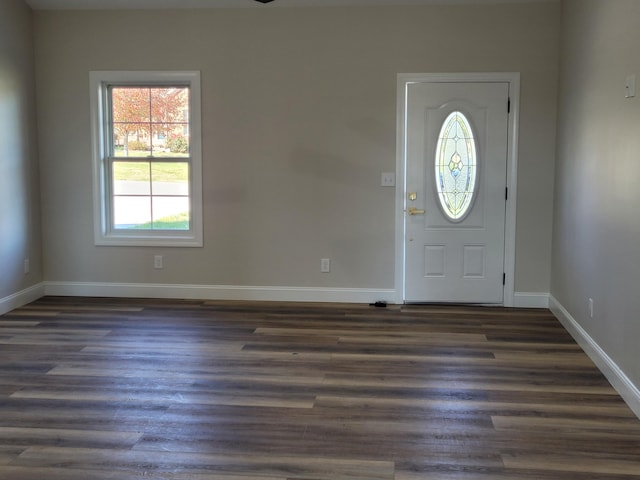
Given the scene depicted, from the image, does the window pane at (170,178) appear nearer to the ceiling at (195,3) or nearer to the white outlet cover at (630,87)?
the ceiling at (195,3)

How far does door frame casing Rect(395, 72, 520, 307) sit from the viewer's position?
5.46 metres

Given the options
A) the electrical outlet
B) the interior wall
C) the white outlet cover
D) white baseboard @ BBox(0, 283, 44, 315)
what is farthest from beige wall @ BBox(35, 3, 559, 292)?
the white outlet cover

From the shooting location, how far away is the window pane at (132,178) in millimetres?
5922

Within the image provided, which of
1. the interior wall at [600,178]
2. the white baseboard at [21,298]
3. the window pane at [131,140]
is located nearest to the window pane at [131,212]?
the window pane at [131,140]

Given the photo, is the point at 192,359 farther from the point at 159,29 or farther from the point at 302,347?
the point at 159,29

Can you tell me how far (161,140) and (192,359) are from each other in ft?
8.12

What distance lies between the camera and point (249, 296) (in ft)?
19.3

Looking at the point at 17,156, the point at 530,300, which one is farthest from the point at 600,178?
the point at 17,156

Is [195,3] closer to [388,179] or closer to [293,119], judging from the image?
[293,119]

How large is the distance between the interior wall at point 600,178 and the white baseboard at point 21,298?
14.7 feet

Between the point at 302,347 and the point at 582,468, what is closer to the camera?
the point at 582,468

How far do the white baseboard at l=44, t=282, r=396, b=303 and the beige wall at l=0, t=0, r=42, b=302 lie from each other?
0.42m

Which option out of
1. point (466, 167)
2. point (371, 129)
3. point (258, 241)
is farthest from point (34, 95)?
point (466, 167)

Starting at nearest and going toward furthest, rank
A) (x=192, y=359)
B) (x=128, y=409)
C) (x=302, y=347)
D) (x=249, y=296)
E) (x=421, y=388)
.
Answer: (x=128, y=409)
(x=421, y=388)
(x=192, y=359)
(x=302, y=347)
(x=249, y=296)
